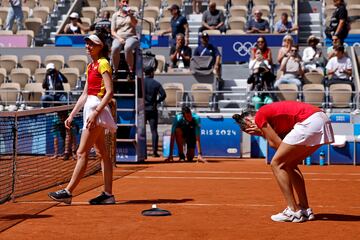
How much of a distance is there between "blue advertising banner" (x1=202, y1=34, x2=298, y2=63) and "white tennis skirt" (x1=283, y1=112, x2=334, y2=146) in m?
16.2

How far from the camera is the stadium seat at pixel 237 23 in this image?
89.7ft

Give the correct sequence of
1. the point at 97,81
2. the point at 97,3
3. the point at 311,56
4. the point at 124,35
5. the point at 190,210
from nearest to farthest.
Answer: the point at 190,210
the point at 97,81
the point at 124,35
the point at 311,56
the point at 97,3

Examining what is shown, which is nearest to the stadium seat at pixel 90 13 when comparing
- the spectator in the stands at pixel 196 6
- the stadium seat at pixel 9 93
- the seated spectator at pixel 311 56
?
the spectator in the stands at pixel 196 6

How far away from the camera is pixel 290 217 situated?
9656mm

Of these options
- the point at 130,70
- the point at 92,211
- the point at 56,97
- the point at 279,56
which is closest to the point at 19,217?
the point at 92,211

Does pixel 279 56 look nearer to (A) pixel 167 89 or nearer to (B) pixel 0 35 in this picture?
(A) pixel 167 89

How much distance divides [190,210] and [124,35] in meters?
8.76

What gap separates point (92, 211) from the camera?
1057cm

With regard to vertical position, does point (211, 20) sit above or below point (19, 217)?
above

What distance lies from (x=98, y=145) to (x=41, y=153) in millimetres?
9309

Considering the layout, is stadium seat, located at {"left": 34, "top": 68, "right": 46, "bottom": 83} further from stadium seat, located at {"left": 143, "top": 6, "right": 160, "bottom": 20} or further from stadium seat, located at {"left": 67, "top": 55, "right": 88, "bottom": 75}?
stadium seat, located at {"left": 143, "top": 6, "right": 160, "bottom": 20}

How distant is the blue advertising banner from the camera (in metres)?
25.8

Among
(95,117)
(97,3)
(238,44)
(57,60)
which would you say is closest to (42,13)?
(97,3)

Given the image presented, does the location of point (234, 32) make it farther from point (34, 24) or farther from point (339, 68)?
point (34, 24)
